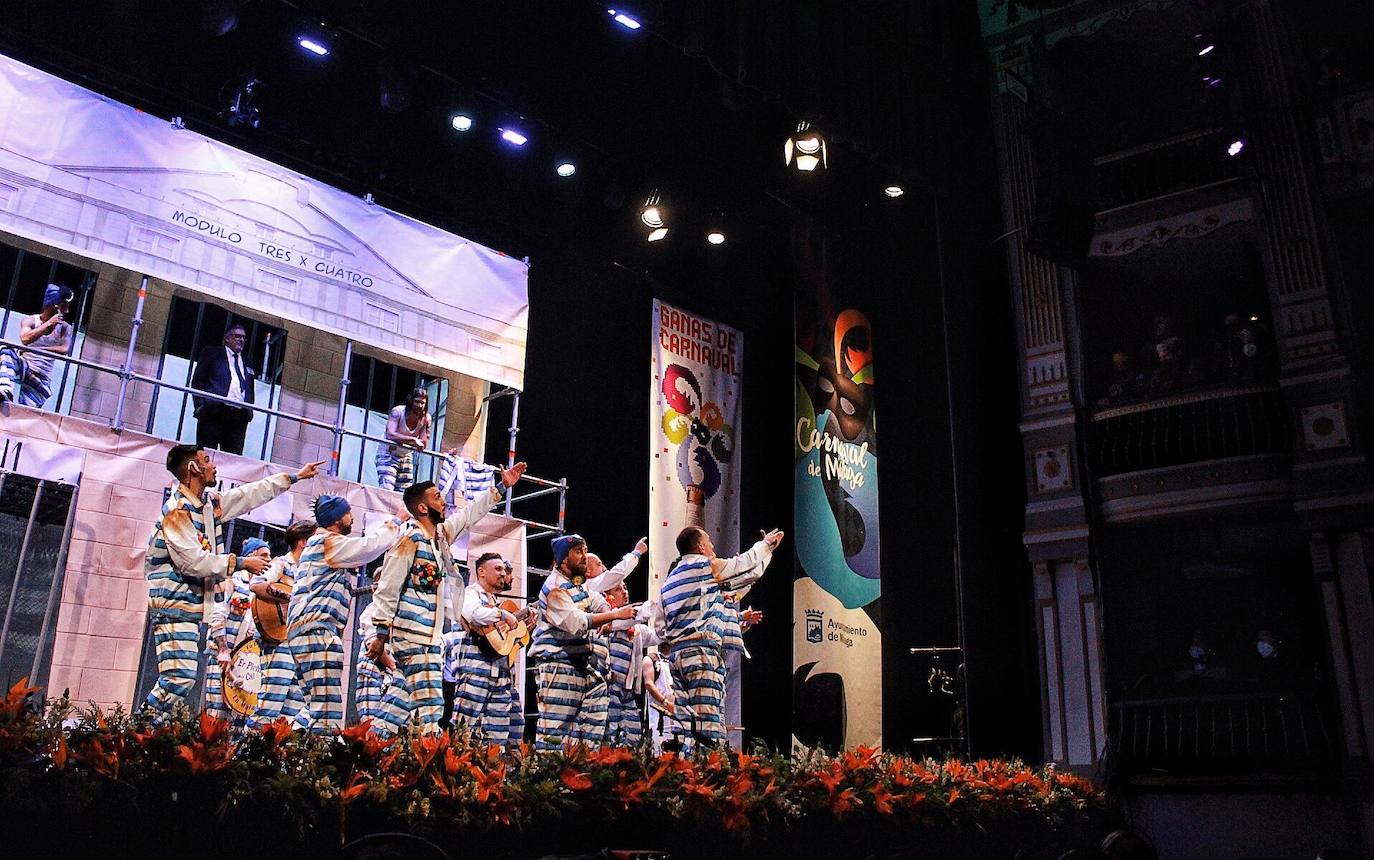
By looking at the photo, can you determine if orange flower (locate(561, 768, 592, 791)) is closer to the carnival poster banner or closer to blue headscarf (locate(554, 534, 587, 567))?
blue headscarf (locate(554, 534, 587, 567))

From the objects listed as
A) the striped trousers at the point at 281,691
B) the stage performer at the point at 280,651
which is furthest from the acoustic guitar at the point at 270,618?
the striped trousers at the point at 281,691

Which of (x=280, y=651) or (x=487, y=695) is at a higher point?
(x=280, y=651)

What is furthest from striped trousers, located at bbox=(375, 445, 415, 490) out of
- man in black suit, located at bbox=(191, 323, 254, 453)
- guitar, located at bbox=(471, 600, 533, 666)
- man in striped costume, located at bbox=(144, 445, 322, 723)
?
man in striped costume, located at bbox=(144, 445, 322, 723)

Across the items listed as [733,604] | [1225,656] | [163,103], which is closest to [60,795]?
[733,604]

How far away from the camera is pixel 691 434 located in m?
9.05

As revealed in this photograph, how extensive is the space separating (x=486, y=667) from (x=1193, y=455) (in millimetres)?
6461

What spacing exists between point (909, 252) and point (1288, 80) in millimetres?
3575

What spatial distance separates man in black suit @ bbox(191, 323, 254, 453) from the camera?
7285 millimetres

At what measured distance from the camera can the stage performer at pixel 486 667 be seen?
561 cm

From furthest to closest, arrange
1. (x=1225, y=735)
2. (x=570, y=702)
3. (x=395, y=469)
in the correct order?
(x=1225, y=735)
(x=395, y=469)
(x=570, y=702)

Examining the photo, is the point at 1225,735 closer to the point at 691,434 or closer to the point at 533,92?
the point at 691,434

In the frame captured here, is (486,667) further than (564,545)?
No

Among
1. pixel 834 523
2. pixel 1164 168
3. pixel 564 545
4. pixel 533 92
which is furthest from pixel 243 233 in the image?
pixel 1164 168

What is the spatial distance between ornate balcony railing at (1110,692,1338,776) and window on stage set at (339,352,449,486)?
583 centimetres
